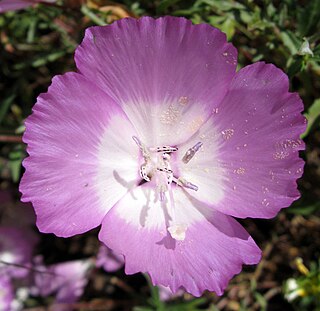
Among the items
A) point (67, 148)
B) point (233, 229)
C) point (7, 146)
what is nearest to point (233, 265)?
point (233, 229)

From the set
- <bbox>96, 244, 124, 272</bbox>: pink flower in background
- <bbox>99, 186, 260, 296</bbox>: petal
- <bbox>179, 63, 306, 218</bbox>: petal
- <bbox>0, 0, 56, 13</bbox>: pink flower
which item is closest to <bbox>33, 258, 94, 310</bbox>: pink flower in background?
<bbox>96, 244, 124, 272</bbox>: pink flower in background

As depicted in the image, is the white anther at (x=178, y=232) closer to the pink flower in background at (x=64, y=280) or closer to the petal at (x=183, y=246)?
the petal at (x=183, y=246)

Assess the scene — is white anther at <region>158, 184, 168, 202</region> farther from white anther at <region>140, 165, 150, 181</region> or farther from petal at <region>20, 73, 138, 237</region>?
petal at <region>20, 73, 138, 237</region>

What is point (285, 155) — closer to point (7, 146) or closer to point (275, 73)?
point (275, 73)

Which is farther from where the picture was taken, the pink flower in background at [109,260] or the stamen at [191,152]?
the pink flower in background at [109,260]

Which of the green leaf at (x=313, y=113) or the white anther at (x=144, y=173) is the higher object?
the green leaf at (x=313, y=113)

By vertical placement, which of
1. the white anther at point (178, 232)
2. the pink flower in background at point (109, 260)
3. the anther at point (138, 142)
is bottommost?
the pink flower in background at point (109, 260)

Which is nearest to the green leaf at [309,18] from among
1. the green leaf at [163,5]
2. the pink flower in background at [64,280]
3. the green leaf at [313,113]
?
the green leaf at [313,113]
